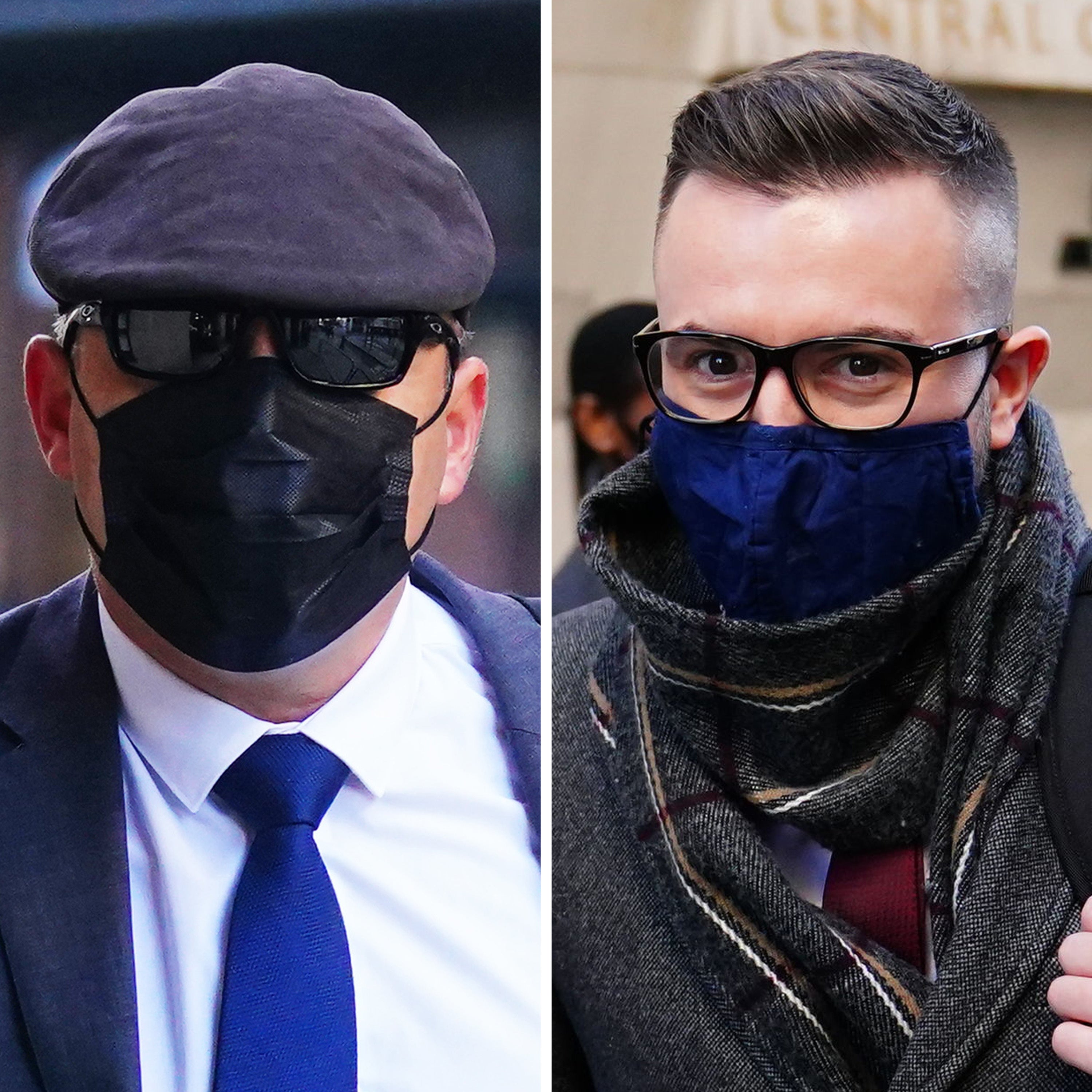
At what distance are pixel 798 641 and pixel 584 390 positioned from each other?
43.3 inches

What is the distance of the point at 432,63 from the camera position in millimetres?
1732

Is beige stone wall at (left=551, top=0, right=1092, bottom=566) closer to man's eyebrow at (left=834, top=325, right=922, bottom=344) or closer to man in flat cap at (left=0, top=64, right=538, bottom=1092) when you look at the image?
man in flat cap at (left=0, top=64, right=538, bottom=1092)

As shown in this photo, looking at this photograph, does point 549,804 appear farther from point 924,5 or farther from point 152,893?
point 924,5

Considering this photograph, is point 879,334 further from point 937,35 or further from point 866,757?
point 937,35

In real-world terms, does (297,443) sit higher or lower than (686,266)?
lower

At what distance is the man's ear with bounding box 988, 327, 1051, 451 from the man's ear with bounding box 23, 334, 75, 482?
1190mm

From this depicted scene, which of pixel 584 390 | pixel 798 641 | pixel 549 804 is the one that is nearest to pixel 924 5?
pixel 584 390

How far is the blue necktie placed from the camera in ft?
5.27

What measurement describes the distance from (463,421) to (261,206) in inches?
15.0

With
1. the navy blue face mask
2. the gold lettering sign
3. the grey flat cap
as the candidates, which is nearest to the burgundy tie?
the navy blue face mask

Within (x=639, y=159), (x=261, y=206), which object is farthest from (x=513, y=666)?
(x=639, y=159)

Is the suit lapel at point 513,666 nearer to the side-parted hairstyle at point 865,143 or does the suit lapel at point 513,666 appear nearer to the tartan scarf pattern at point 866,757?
the tartan scarf pattern at point 866,757

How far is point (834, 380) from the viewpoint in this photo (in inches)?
60.5

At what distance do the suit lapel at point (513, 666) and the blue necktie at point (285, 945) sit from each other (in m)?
0.24
